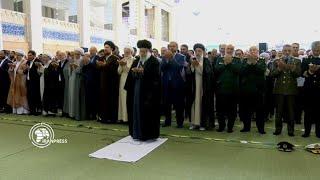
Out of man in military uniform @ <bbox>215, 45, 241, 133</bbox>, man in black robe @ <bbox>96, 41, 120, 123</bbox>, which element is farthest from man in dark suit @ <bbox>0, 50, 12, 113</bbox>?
man in military uniform @ <bbox>215, 45, 241, 133</bbox>

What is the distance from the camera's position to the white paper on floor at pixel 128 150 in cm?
449

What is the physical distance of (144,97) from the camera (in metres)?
5.32

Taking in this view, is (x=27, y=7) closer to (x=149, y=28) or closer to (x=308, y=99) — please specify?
(x=308, y=99)

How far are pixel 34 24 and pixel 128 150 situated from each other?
9236 mm

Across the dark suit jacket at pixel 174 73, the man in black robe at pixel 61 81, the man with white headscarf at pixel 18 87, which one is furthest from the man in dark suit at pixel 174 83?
the man with white headscarf at pixel 18 87

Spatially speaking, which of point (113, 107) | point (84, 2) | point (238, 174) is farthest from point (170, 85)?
point (84, 2)

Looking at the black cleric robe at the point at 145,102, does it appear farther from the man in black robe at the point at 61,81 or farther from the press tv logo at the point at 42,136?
the man in black robe at the point at 61,81

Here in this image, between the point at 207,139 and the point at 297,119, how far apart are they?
2373 mm

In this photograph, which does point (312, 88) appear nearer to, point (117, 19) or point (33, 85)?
point (33, 85)

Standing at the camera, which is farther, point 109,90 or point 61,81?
point 61,81

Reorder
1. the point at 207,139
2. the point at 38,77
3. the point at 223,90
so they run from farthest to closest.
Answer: the point at 38,77
the point at 223,90
the point at 207,139

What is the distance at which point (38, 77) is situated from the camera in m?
7.80

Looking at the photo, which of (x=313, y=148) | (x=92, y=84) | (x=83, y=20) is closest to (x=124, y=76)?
(x=92, y=84)

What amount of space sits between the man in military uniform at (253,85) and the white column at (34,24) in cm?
877
